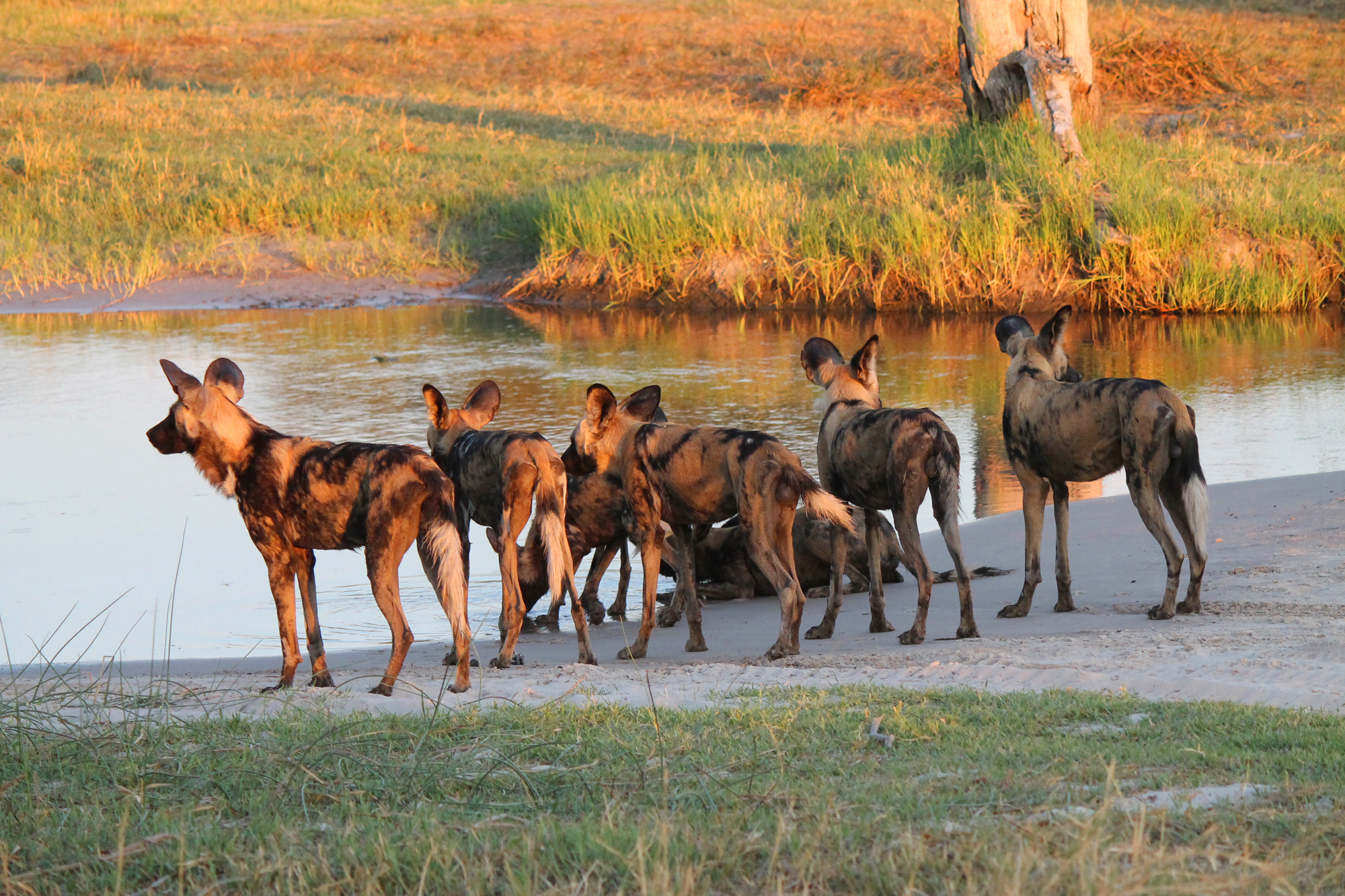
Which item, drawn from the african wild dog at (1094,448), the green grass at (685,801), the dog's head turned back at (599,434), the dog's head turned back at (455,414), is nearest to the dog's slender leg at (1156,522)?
the african wild dog at (1094,448)

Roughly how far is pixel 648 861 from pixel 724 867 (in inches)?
6.3

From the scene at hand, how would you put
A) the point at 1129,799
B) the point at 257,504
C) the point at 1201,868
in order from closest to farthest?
1. the point at 1201,868
2. the point at 1129,799
3. the point at 257,504

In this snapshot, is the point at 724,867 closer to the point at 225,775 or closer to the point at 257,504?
the point at 225,775

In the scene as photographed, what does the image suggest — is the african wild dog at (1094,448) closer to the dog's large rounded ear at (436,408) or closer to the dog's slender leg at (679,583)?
the dog's slender leg at (679,583)

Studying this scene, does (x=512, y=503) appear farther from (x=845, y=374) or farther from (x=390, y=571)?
(x=845, y=374)

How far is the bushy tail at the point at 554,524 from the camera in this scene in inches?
238

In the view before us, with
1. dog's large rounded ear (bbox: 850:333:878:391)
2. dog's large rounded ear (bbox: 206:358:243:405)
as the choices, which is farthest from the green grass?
dog's large rounded ear (bbox: 850:333:878:391)

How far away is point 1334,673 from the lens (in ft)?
15.9

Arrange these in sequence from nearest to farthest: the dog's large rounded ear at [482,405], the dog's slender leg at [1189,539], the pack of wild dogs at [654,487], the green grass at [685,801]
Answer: the green grass at [685,801] < the pack of wild dogs at [654,487] < the dog's slender leg at [1189,539] < the dog's large rounded ear at [482,405]

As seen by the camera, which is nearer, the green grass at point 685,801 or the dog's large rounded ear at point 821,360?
the green grass at point 685,801

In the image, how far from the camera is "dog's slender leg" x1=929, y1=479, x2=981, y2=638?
20.2ft

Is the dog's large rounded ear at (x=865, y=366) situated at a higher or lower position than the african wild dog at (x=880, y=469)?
higher

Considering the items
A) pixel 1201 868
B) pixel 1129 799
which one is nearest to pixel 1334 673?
pixel 1129 799

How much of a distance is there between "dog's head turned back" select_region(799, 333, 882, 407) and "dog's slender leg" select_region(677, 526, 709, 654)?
891 mm
